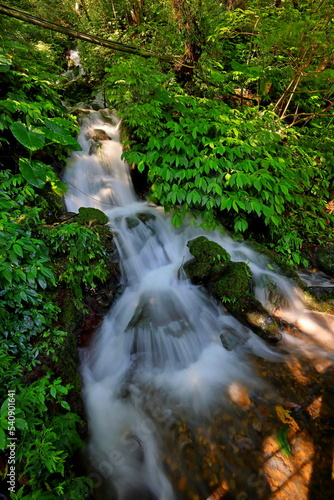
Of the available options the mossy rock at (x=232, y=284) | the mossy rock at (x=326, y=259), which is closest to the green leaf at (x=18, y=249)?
the mossy rock at (x=232, y=284)

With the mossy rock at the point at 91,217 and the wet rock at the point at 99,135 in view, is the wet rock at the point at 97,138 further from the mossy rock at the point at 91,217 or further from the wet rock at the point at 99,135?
the mossy rock at the point at 91,217

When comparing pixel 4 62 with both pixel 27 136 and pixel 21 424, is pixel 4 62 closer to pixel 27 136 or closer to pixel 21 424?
pixel 27 136

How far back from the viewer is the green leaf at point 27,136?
2453mm

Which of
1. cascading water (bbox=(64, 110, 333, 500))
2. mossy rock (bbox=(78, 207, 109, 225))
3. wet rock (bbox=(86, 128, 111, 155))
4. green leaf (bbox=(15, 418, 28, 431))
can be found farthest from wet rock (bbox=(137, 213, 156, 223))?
green leaf (bbox=(15, 418, 28, 431))

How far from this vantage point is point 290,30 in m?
3.91

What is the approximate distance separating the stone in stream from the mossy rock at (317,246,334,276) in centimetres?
211

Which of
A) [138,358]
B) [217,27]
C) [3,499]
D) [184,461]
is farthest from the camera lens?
[217,27]

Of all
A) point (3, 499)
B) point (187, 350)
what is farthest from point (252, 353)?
point (3, 499)

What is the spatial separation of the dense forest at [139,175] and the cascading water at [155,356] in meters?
0.40

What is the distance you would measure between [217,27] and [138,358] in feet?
23.4

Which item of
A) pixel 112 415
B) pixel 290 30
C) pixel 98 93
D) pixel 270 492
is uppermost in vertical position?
pixel 290 30

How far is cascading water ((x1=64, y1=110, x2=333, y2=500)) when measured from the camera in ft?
7.11

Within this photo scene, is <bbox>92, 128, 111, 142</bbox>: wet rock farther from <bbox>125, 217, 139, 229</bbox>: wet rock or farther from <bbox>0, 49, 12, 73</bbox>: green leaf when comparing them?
<bbox>0, 49, 12, 73</bbox>: green leaf

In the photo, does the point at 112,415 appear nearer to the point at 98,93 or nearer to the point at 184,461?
the point at 184,461
